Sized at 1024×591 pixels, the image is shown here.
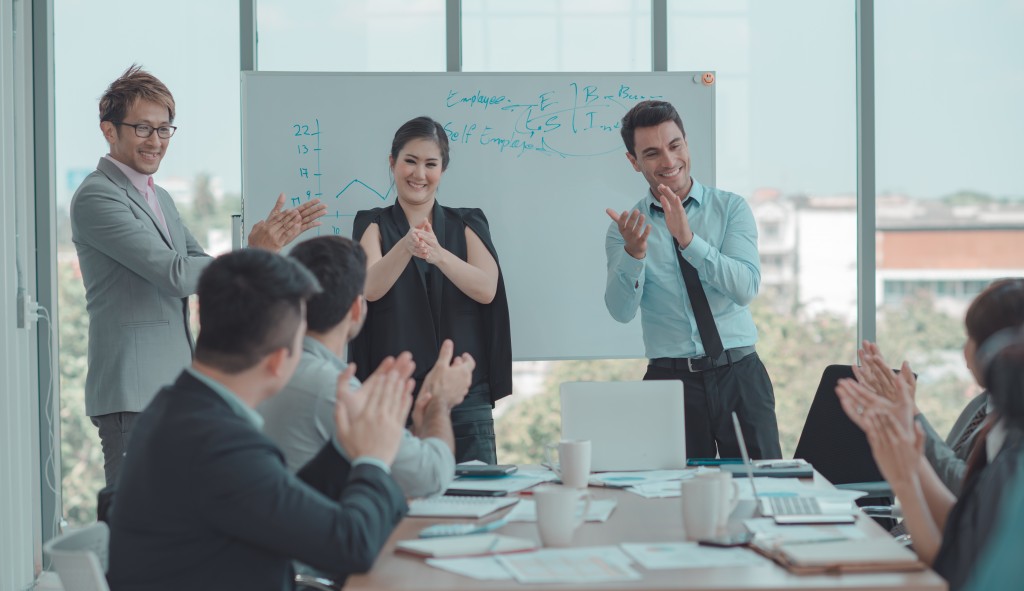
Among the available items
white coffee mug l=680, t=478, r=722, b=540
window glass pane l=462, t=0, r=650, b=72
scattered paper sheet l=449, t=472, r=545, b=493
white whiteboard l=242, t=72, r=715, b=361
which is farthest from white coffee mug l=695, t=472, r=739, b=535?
window glass pane l=462, t=0, r=650, b=72

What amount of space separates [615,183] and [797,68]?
41.6 inches

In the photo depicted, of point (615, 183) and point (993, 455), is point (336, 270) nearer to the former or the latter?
point (993, 455)

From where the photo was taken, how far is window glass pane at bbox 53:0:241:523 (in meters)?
4.40

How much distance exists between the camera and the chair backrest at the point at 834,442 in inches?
123

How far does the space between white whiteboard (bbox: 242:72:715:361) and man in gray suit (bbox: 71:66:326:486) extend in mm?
1102

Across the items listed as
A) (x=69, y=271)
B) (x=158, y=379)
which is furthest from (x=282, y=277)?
(x=69, y=271)

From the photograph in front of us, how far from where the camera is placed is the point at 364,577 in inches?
62.6

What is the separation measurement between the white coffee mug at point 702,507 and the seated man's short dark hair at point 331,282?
2.56ft

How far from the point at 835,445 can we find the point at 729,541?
159cm

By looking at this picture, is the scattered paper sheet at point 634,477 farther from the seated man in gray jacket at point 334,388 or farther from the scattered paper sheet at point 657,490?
the seated man in gray jacket at point 334,388

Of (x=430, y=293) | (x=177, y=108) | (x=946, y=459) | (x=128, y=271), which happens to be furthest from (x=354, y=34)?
(x=946, y=459)

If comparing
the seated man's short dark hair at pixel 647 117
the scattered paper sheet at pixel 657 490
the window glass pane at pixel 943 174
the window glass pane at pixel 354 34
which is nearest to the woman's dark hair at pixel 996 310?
the scattered paper sheet at pixel 657 490

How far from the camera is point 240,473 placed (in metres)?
1.51

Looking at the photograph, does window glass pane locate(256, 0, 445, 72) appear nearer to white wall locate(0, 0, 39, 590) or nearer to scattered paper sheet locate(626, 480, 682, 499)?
white wall locate(0, 0, 39, 590)
